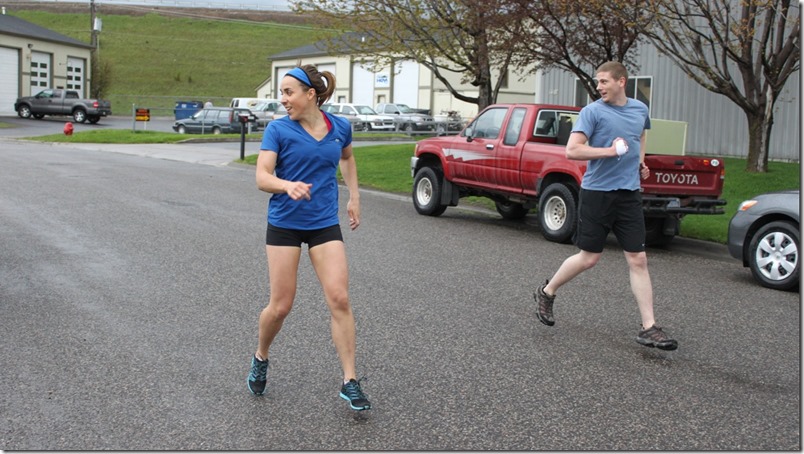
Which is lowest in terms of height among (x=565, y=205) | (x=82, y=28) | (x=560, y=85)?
(x=565, y=205)

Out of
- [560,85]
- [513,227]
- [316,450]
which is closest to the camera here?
[316,450]

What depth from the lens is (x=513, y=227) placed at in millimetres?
13789

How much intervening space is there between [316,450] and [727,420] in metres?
2.15

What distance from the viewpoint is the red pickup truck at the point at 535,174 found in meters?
11.4

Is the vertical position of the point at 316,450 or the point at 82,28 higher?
the point at 82,28

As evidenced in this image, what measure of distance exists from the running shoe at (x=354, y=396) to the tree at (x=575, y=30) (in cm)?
1206

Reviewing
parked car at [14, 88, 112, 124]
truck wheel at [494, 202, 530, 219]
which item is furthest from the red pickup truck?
parked car at [14, 88, 112, 124]

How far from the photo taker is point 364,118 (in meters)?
46.6

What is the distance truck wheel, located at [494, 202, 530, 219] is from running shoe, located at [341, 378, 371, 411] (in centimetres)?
980

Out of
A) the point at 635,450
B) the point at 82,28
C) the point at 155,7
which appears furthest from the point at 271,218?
the point at 155,7

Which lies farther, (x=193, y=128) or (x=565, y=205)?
(x=193, y=128)

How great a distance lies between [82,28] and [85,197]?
93.0 metres

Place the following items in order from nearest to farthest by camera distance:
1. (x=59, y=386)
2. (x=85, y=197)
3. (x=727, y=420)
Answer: (x=727, y=420) < (x=59, y=386) < (x=85, y=197)

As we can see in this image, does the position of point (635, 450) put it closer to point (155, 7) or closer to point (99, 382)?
point (99, 382)
